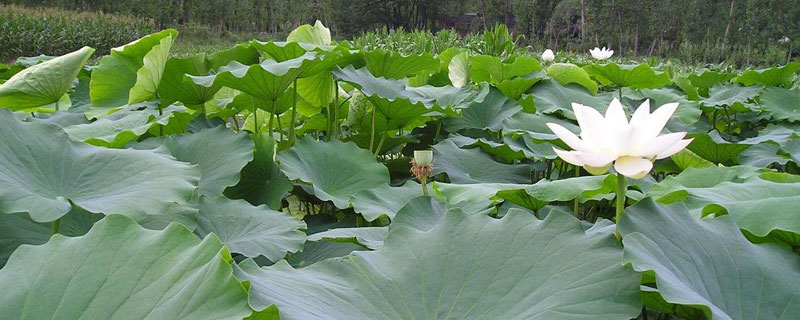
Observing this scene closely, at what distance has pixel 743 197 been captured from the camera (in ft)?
2.58

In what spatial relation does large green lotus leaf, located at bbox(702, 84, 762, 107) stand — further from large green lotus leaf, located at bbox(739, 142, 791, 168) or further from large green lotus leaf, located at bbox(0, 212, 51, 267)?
large green lotus leaf, located at bbox(0, 212, 51, 267)

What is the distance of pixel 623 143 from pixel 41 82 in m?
1.20

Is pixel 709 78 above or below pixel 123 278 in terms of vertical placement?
below

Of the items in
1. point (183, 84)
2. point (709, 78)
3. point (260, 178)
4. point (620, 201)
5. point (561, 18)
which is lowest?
point (561, 18)

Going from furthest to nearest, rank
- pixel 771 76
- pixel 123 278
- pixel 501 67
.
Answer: pixel 771 76 < pixel 501 67 < pixel 123 278

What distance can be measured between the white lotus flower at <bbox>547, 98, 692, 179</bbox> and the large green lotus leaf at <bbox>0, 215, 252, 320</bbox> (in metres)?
0.33

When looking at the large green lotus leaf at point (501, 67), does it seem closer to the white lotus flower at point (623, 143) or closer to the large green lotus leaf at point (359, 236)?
the large green lotus leaf at point (359, 236)

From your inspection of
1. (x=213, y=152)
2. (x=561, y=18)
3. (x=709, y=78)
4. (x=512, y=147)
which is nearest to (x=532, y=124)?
(x=512, y=147)

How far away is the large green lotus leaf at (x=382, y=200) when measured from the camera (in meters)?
0.93

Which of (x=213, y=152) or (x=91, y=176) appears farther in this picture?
(x=213, y=152)

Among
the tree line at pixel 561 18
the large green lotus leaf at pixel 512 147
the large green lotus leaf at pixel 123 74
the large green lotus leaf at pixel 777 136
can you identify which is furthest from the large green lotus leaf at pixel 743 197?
the tree line at pixel 561 18

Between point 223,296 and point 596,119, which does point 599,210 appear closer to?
point 596,119

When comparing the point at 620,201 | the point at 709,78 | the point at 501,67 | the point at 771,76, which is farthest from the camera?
the point at 709,78

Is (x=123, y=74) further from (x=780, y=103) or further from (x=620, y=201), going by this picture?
(x=780, y=103)
